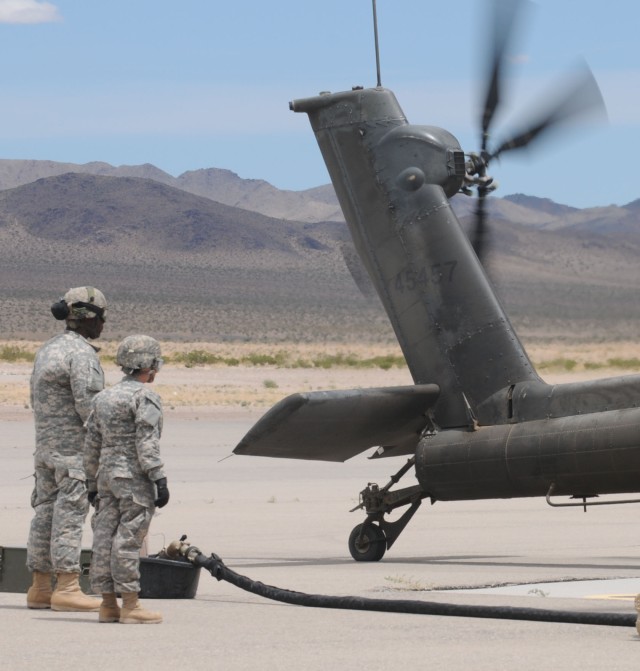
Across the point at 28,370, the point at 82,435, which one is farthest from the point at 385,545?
the point at 28,370

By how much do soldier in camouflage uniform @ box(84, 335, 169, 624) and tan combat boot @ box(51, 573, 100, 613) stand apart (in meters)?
0.57

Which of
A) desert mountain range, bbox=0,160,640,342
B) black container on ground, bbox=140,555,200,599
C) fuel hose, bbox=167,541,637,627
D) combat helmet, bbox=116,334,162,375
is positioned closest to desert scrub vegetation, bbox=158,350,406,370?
desert mountain range, bbox=0,160,640,342

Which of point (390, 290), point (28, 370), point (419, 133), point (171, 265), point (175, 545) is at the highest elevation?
point (171, 265)

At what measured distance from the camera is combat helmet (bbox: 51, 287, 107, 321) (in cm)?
1079

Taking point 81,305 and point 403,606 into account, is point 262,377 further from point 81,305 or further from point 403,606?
point 403,606

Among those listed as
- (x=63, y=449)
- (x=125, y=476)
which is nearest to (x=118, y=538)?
(x=125, y=476)

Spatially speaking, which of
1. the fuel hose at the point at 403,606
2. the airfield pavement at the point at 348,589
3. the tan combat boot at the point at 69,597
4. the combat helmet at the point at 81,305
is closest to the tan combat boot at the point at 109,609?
the airfield pavement at the point at 348,589

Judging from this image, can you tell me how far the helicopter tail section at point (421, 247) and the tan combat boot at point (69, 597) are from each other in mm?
4726

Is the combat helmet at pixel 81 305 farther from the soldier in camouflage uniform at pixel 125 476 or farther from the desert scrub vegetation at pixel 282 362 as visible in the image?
the desert scrub vegetation at pixel 282 362

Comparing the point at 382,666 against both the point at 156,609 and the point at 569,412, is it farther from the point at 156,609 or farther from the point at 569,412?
the point at 569,412

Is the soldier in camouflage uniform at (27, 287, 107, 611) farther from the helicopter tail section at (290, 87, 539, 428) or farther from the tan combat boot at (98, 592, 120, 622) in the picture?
the helicopter tail section at (290, 87, 539, 428)

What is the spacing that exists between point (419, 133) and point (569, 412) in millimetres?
2966

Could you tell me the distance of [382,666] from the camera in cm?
818

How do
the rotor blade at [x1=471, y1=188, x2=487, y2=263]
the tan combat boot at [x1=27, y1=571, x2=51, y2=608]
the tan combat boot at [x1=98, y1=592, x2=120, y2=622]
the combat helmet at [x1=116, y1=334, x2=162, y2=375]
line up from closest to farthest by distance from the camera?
the tan combat boot at [x1=98, y1=592, x2=120, y2=622] < the combat helmet at [x1=116, y1=334, x2=162, y2=375] < the tan combat boot at [x1=27, y1=571, x2=51, y2=608] < the rotor blade at [x1=471, y1=188, x2=487, y2=263]
